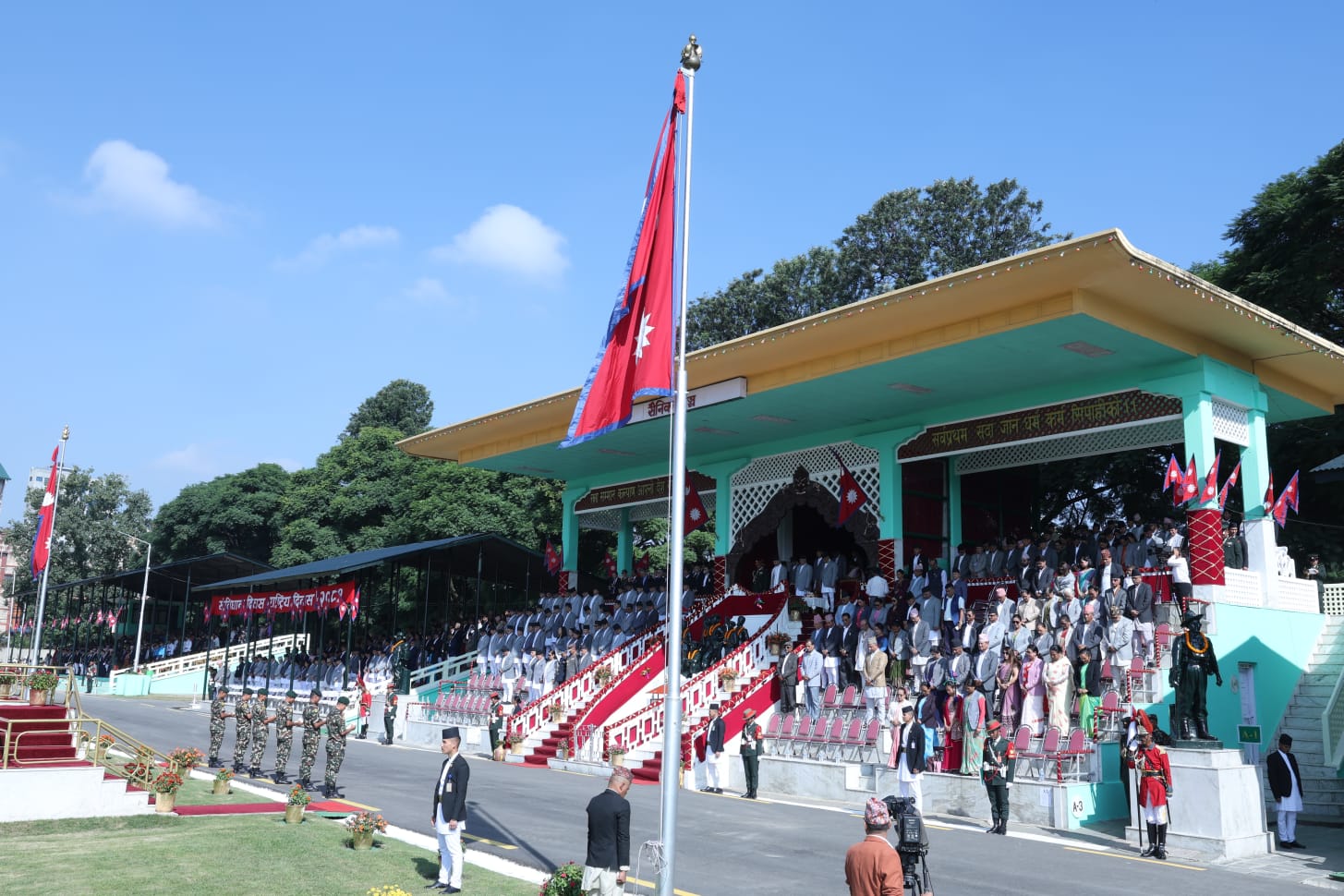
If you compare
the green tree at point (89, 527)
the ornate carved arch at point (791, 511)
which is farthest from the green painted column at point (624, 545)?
the green tree at point (89, 527)

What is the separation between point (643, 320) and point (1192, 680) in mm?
9592

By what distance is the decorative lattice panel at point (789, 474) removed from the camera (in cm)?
2598

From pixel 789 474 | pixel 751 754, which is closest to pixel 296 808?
pixel 751 754

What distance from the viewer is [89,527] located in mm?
68500

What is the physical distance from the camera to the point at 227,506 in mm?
66938

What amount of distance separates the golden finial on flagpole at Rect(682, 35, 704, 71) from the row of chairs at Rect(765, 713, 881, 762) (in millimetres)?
12379

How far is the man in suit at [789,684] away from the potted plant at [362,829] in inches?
443

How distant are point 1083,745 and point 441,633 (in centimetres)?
2401

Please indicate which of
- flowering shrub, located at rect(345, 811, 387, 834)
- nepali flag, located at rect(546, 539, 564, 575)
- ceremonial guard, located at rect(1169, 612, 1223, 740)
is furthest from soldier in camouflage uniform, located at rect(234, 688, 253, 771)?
nepali flag, located at rect(546, 539, 564, 575)

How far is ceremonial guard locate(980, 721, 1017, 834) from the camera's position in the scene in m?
15.1

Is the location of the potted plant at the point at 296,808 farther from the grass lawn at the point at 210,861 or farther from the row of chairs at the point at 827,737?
the row of chairs at the point at 827,737

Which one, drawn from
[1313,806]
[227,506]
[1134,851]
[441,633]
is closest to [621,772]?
[1134,851]

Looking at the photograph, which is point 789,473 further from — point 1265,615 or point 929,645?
point 1265,615

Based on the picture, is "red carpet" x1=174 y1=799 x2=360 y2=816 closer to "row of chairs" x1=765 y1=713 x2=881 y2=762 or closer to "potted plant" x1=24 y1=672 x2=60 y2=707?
"potted plant" x1=24 y1=672 x2=60 y2=707
